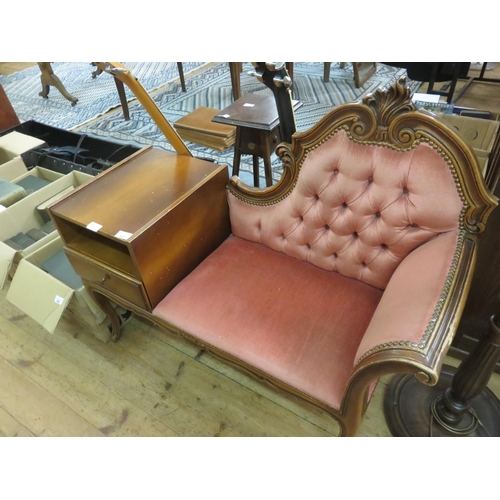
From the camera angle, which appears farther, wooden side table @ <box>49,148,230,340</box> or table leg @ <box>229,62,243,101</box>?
table leg @ <box>229,62,243,101</box>

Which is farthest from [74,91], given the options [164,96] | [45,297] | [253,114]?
[45,297]

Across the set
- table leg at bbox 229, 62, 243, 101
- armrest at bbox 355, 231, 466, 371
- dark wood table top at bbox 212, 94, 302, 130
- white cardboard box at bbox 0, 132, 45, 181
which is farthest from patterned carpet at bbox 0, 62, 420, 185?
armrest at bbox 355, 231, 466, 371

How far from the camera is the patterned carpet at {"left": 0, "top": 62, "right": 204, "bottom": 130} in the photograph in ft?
11.7

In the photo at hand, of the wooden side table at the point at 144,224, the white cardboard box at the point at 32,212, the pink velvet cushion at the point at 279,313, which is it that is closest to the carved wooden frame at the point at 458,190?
the pink velvet cushion at the point at 279,313

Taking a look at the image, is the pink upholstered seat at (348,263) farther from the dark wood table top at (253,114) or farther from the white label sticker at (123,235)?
the dark wood table top at (253,114)

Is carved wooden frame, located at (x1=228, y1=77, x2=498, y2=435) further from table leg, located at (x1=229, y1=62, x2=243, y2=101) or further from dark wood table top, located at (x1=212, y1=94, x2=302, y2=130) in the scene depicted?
table leg, located at (x1=229, y1=62, x2=243, y2=101)

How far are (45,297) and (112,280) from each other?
0.32 metres

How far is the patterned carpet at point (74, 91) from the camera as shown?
357cm

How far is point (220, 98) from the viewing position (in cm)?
347

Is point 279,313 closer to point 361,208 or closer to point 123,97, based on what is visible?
point 361,208

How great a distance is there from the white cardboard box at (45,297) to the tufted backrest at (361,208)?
73 centimetres

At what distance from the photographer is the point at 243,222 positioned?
1.34m

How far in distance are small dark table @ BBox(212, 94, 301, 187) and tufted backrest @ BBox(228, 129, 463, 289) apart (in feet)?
1.86

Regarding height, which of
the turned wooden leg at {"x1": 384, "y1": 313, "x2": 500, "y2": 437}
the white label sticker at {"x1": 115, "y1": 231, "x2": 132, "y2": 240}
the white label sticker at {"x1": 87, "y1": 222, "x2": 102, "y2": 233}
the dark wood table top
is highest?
the dark wood table top
